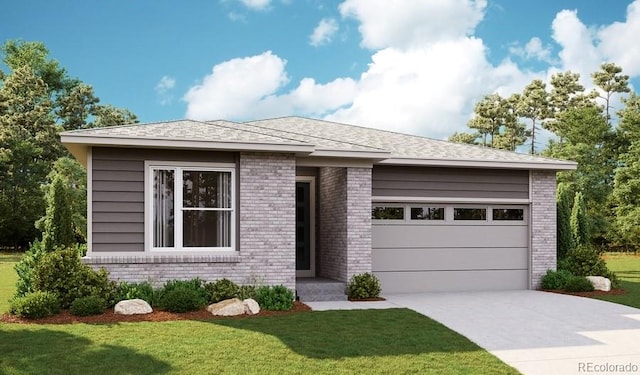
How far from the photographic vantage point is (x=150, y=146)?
11.1 m

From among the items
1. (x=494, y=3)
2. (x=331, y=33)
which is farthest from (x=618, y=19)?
(x=331, y=33)

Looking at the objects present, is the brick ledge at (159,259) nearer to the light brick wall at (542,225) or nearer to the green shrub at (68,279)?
the green shrub at (68,279)

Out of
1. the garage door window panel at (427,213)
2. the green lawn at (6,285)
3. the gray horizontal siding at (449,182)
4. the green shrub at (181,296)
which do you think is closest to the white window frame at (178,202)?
the green shrub at (181,296)

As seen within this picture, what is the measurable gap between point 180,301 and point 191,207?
1.99 m

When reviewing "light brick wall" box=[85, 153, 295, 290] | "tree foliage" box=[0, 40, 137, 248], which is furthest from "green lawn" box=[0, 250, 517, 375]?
"tree foliage" box=[0, 40, 137, 248]

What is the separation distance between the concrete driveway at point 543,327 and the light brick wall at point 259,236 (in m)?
2.60

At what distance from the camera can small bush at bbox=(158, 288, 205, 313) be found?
10398 millimetres

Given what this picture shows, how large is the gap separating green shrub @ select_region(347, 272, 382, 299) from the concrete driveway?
0.44 meters

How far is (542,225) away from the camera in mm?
14930

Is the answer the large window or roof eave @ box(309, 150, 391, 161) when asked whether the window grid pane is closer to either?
the large window

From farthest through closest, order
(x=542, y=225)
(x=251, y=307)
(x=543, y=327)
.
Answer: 1. (x=542, y=225)
2. (x=251, y=307)
3. (x=543, y=327)

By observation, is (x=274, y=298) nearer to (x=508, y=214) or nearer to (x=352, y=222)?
(x=352, y=222)

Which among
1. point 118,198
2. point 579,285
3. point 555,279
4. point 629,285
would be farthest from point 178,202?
point 629,285

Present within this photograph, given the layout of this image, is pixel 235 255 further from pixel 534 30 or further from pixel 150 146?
pixel 534 30
